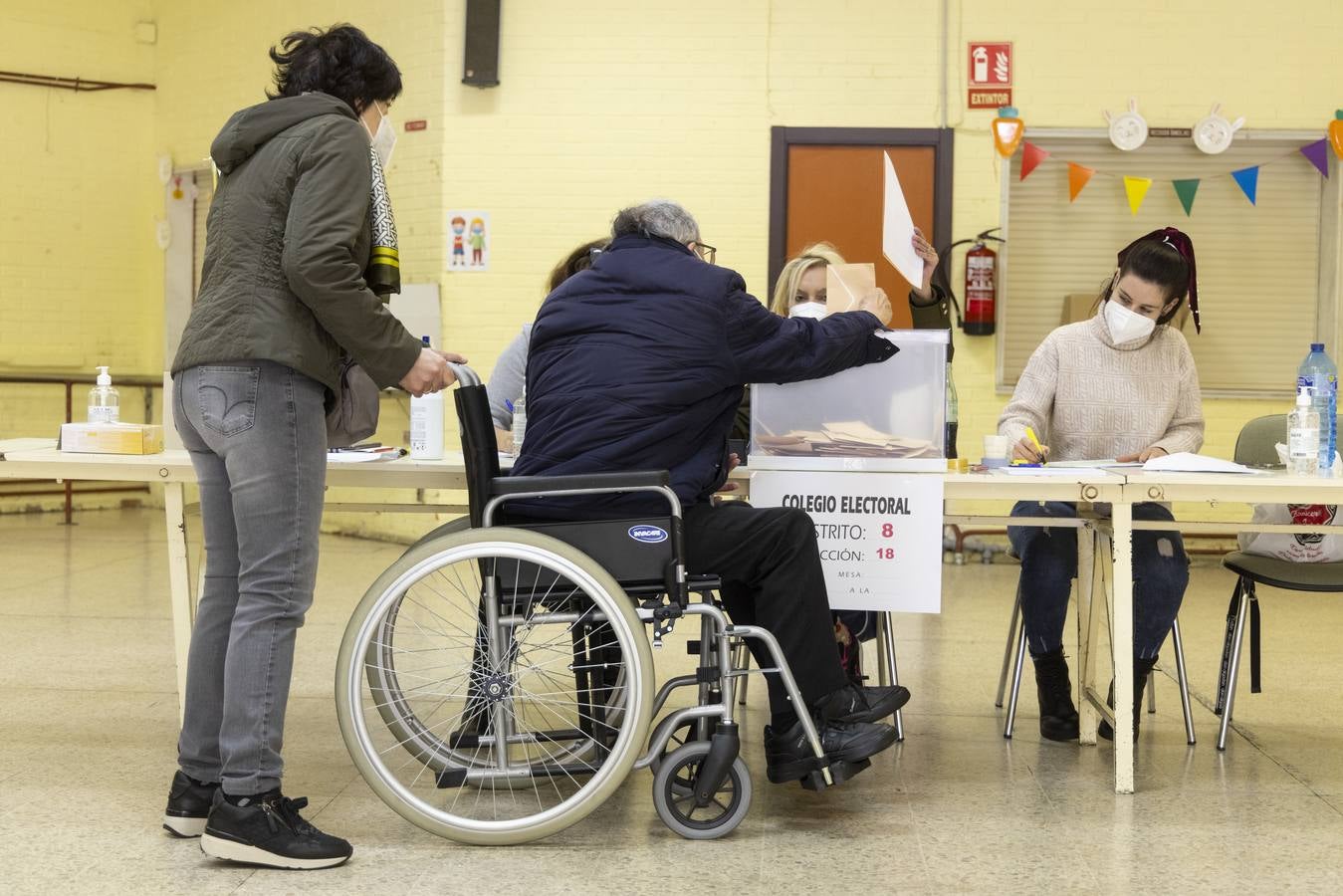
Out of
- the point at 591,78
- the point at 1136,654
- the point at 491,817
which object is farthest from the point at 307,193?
the point at 591,78

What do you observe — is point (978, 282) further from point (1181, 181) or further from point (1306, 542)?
point (1306, 542)

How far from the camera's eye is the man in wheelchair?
2.44m

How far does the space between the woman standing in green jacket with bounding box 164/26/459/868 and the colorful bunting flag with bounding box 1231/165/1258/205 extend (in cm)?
500

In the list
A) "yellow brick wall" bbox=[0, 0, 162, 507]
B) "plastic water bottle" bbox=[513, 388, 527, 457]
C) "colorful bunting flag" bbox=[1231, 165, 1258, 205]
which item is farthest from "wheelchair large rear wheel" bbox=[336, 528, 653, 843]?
"yellow brick wall" bbox=[0, 0, 162, 507]

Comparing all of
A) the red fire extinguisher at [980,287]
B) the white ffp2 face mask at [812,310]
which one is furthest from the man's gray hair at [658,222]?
the red fire extinguisher at [980,287]

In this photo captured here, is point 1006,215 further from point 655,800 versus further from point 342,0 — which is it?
point 655,800

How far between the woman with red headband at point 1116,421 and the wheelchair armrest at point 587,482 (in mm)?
1061

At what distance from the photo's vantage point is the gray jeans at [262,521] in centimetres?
221

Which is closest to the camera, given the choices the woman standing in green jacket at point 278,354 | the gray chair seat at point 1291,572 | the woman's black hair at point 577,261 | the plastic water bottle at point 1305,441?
the woman standing in green jacket at point 278,354

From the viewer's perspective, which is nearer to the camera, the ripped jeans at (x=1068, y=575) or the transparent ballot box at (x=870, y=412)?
the transparent ballot box at (x=870, y=412)

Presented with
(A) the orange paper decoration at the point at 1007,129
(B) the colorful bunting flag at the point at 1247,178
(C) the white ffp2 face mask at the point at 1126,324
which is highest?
(A) the orange paper decoration at the point at 1007,129

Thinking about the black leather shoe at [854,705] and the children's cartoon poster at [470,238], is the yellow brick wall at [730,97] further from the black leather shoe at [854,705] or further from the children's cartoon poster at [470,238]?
the black leather shoe at [854,705]

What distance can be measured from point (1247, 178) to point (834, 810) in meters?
4.68

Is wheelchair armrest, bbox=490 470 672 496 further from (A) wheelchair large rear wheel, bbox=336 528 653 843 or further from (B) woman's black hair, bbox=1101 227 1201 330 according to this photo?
(B) woman's black hair, bbox=1101 227 1201 330
